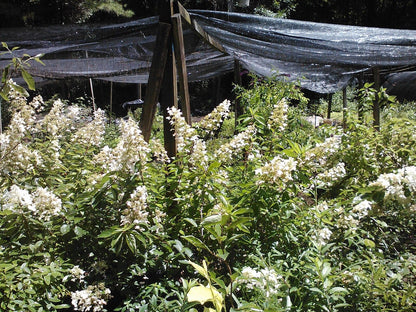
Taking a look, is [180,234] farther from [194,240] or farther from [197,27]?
[197,27]

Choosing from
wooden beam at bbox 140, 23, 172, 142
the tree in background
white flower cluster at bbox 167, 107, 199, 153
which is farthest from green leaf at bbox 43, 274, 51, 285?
the tree in background

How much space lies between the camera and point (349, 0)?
18484mm

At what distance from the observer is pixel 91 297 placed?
57.2 inches

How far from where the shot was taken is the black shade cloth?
3420mm

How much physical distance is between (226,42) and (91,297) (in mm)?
2846

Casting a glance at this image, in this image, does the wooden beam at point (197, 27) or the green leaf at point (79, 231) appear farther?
the wooden beam at point (197, 27)

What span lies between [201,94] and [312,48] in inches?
537

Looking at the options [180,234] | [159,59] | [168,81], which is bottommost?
[180,234]

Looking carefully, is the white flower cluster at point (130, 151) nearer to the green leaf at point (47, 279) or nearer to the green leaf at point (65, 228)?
the green leaf at point (65, 228)

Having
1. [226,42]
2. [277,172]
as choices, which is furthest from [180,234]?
[226,42]

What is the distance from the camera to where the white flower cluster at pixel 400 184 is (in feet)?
4.96

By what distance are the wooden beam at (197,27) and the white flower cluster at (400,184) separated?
149 centimetres

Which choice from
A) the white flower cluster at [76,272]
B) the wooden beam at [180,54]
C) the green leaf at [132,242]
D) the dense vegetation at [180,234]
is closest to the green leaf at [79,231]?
the dense vegetation at [180,234]

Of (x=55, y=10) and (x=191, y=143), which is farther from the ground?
(x=55, y=10)
